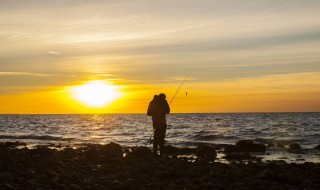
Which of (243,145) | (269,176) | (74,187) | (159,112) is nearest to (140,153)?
(159,112)

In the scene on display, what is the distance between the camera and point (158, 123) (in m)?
17.3

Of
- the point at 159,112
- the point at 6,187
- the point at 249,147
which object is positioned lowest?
the point at 249,147

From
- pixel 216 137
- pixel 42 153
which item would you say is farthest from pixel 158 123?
pixel 216 137

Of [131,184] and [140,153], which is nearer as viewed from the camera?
[131,184]

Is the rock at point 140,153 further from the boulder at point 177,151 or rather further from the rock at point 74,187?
the rock at point 74,187

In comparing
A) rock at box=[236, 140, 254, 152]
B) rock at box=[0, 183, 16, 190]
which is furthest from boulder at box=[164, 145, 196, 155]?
rock at box=[0, 183, 16, 190]

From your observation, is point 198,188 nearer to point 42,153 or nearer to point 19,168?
point 19,168

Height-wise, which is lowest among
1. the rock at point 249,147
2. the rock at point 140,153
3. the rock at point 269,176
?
the rock at point 249,147

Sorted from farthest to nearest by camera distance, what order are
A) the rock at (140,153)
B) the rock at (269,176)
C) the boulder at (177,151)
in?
the boulder at (177,151) < the rock at (140,153) < the rock at (269,176)

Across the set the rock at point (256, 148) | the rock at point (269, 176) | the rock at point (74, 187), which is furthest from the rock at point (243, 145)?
the rock at point (74, 187)

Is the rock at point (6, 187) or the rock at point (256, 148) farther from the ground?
the rock at point (6, 187)

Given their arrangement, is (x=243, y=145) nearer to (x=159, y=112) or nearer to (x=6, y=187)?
(x=159, y=112)

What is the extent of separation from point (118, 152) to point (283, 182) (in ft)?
34.9

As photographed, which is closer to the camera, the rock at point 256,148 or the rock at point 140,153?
the rock at point 140,153
